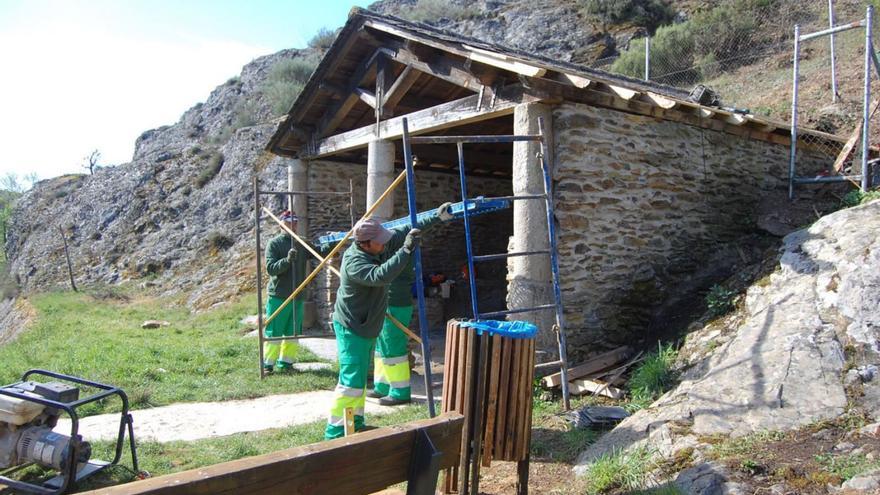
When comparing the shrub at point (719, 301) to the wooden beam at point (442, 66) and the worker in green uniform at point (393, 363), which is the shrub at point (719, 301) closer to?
the worker in green uniform at point (393, 363)

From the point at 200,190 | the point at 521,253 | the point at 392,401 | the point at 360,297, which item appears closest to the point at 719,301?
the point at 521,253

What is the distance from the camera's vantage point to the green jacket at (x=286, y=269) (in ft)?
25.4

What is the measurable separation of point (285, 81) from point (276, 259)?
2105 cm

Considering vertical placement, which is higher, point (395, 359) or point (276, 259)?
point (276, 259)

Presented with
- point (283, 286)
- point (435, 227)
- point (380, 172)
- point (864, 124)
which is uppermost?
point (864, 124)

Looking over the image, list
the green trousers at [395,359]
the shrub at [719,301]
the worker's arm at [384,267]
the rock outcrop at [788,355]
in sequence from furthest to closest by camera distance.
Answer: the green trousers at [395,359]
the shrub at [719,301]
the worker's arm at [384,267]
the rock outcrop at [788,355]

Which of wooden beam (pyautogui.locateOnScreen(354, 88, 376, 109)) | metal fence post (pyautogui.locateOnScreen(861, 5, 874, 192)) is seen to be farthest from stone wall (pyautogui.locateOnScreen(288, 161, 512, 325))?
metal fence post (pyautogui.locateOnScreen(861, 5, 874, 192))

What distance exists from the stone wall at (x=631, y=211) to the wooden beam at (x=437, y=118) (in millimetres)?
578

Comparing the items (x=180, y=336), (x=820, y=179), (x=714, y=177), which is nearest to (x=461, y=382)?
(x=714, y=177)

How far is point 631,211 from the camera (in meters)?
6.55

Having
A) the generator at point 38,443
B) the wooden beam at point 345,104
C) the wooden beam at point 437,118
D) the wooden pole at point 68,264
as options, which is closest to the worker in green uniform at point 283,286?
the wooden beam at point 437,118

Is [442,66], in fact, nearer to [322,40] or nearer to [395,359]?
[395,359]

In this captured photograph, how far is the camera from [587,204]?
20.3 feet

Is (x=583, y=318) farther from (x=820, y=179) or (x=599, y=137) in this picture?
(x=820, y=179)
